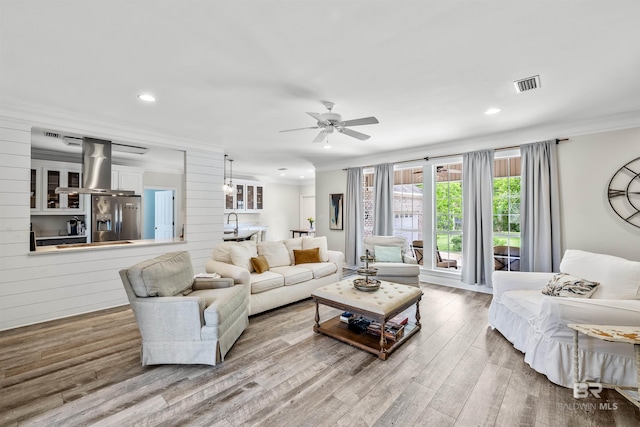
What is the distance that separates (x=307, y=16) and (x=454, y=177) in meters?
4.32

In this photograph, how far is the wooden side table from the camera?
5.93 ft

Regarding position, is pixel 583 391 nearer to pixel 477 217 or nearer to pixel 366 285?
pixel 366 285

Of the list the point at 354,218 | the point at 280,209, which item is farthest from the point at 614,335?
the point at 280,209

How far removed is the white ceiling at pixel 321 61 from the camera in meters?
1.79

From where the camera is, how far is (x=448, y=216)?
5258 mm

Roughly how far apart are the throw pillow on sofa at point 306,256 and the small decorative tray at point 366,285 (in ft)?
4.94

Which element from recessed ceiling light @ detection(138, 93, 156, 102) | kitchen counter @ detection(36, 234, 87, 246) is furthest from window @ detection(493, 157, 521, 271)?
kitchen counter @ detection(36, 234, 87, 246)

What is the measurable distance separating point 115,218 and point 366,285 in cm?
532

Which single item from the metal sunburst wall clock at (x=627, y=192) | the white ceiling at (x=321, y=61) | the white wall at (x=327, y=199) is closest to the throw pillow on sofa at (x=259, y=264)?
the white ceiling at (x=321, y=61)

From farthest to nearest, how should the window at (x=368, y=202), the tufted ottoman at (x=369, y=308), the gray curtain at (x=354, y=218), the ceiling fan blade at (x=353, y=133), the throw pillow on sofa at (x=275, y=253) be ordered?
1. the window at (x=368, y=202)
2. the gray curtain at (x=354, y=218)
3. the throw pillow on sofa at (x=275, y=253)
4. the ceiling fan blade at (x=353, y=133)
5. the tufted ottoman at (x=369, y=308)

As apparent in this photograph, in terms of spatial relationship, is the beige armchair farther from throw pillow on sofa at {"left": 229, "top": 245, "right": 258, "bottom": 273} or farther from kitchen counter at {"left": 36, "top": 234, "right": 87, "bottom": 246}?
kitchen counter at {"left": 36, "top": 234, "right": 87, "bottom": 246}

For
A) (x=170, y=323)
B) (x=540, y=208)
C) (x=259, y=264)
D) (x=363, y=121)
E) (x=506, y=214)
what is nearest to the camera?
(x=170, y=323)

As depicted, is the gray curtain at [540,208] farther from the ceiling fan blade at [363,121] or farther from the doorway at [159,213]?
the doorway at [159,213]

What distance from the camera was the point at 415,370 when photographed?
2.46m
